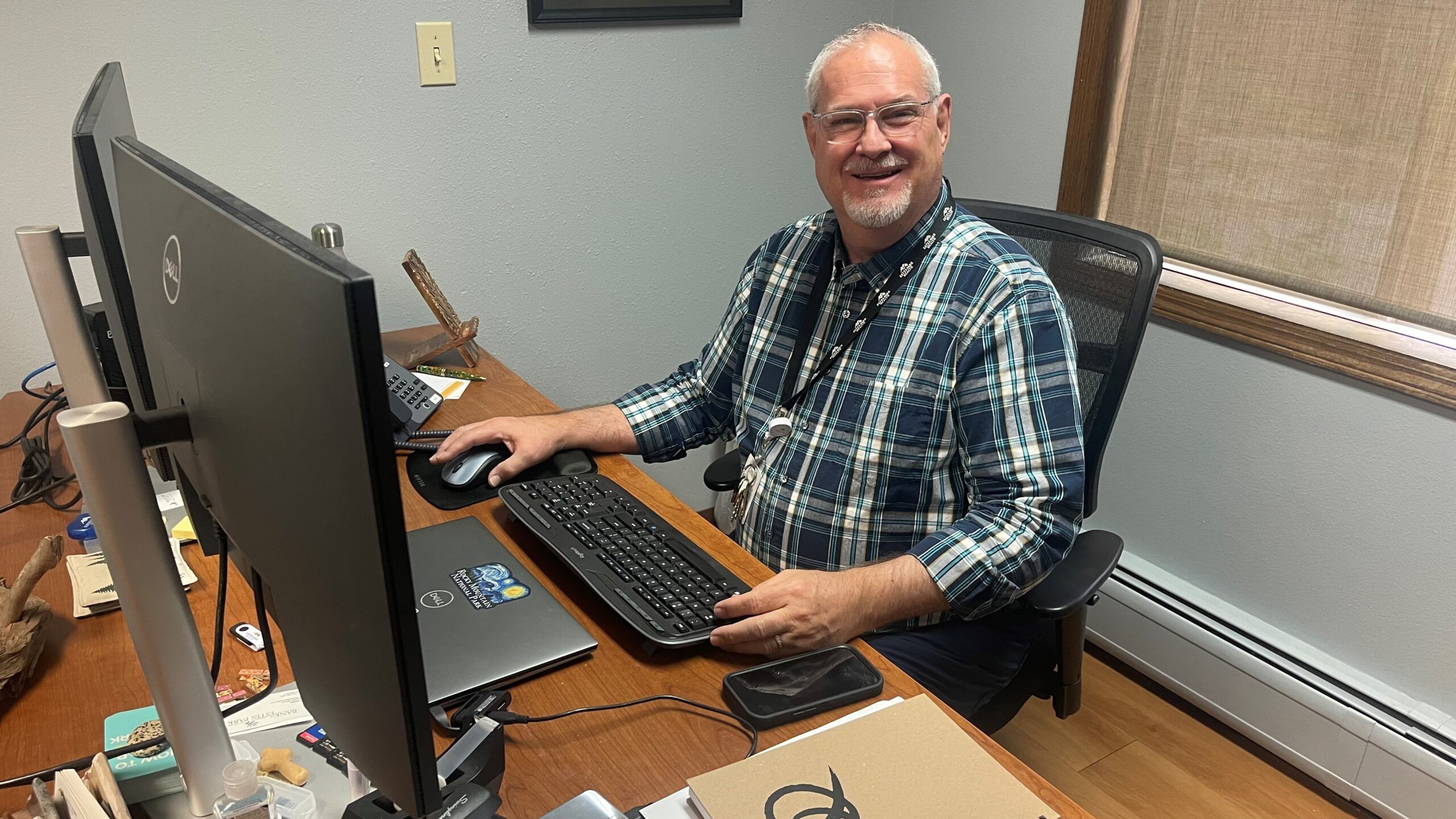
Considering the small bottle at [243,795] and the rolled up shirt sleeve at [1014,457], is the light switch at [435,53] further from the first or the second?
the small bottle at [243,795]

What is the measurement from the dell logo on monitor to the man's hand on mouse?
724 mm

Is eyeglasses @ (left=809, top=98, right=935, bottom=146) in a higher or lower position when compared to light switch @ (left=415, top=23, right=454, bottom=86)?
lower

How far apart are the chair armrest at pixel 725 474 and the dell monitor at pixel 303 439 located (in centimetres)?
93

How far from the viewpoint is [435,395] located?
1.60 metres

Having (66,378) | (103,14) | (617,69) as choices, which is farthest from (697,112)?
(66,378)

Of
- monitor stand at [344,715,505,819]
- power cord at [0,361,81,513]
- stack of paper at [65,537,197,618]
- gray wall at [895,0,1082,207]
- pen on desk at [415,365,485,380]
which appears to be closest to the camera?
monitor stand at [344,715,505,819]

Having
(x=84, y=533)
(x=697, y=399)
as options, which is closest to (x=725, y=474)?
(x=697, y=399)

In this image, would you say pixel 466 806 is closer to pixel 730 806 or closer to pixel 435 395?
pixel 730 806

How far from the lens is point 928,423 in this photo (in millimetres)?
1282

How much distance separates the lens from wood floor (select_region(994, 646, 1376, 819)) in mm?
1798

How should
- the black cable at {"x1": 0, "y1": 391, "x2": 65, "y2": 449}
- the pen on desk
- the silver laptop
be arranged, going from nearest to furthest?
1. the silver laptop
2. the black cable at {"x1": 0, "y1": 391, "x2": 65, "y2": 449}
3. the pen on desk

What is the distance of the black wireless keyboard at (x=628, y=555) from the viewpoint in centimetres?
102

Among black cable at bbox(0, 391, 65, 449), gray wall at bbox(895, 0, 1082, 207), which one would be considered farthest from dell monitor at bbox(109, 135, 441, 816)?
gray wall at bbox(895, 0, 1082, 207)

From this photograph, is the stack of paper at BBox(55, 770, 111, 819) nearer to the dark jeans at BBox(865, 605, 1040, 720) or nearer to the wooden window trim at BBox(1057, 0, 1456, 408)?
the dark jeans at BBox(865, 605, 1040, 720)
